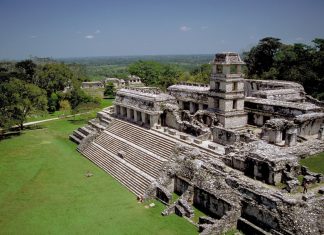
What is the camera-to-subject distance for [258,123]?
27.6 metres

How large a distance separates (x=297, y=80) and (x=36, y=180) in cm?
3304

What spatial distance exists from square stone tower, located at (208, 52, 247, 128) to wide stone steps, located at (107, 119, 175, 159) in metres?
5.64

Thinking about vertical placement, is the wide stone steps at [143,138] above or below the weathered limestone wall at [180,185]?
above

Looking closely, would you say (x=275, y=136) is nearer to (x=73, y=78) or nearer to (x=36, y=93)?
(x=36, y=93)

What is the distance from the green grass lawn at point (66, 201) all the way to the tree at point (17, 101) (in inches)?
269

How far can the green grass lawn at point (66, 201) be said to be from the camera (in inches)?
638

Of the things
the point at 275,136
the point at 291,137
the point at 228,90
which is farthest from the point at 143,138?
the point at 291,137

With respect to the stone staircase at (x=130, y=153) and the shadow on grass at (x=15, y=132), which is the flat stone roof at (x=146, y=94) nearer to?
the stone staircase at (x=130, y=153)

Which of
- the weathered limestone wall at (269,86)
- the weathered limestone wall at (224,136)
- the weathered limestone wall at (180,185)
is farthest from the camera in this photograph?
the weathered limestone wall at (269,86)

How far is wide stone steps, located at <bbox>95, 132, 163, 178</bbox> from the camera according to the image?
21.6 metres

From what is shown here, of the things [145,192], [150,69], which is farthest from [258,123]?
[150,69]

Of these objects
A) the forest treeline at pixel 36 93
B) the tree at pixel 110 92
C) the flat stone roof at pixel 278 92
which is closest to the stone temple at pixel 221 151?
the flat stone roof at pixel 278 92

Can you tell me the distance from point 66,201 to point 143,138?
8.49 m

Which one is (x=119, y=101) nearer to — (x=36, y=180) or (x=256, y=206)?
(x=36, y=180)
